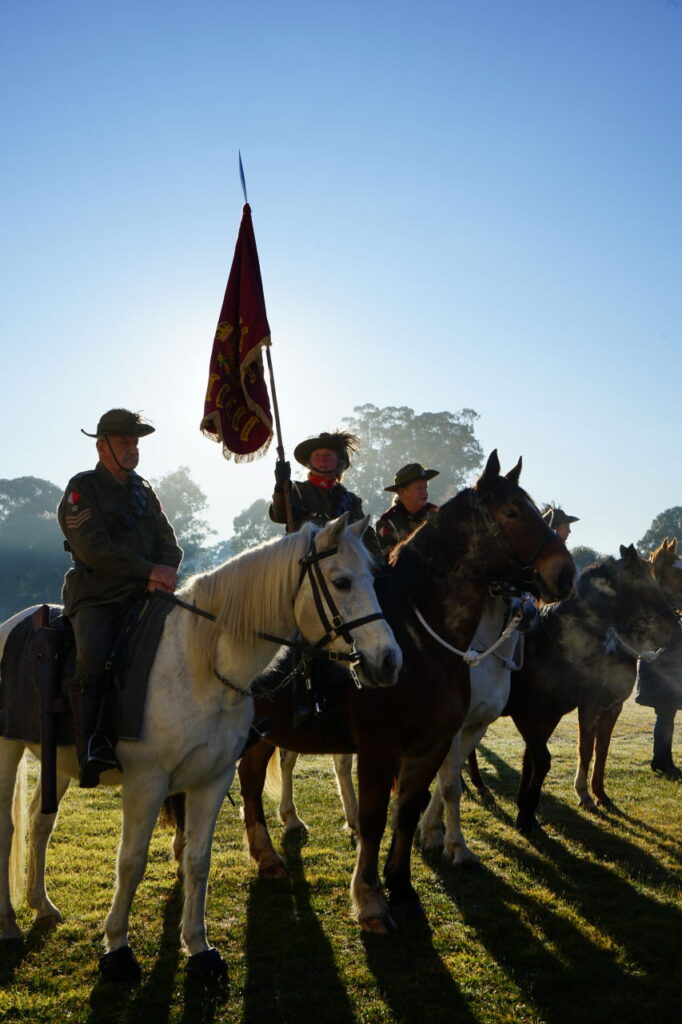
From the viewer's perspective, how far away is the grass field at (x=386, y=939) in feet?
14.7

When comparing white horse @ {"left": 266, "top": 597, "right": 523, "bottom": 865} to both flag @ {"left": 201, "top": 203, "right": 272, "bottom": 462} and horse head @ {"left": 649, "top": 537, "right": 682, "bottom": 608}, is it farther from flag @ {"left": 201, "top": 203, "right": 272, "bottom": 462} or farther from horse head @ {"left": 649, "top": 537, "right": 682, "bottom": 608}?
horse head @ {"left": 649, "top": 537, "right": 682, "bottom": 608}

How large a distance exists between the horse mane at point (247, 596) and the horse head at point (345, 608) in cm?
8

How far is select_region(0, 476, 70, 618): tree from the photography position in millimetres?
51062

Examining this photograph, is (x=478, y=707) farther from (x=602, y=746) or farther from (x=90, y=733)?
(x=90, y=733)

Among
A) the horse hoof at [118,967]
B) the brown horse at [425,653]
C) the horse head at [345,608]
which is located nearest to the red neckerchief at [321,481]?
the brown horse at [425,653]

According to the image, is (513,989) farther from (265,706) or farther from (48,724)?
(48,724)

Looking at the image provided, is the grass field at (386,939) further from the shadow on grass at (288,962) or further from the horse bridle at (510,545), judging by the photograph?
the horse bridle at (510,545)

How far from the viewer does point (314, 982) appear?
15.8 feet

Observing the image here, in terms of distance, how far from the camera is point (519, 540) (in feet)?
19.2

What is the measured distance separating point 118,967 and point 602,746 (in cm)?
698

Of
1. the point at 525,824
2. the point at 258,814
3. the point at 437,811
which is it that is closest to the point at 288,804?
the point at 258,814

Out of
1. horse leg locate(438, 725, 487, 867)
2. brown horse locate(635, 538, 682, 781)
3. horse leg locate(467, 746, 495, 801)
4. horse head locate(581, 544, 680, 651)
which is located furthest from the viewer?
brown horse locate(635, 538, 682, 781)

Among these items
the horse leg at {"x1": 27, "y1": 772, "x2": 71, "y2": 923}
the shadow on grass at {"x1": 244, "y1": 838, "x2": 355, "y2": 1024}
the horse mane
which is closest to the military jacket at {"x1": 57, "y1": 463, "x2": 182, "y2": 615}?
the horse mane

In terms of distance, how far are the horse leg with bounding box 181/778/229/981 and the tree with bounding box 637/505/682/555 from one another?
6591cm
